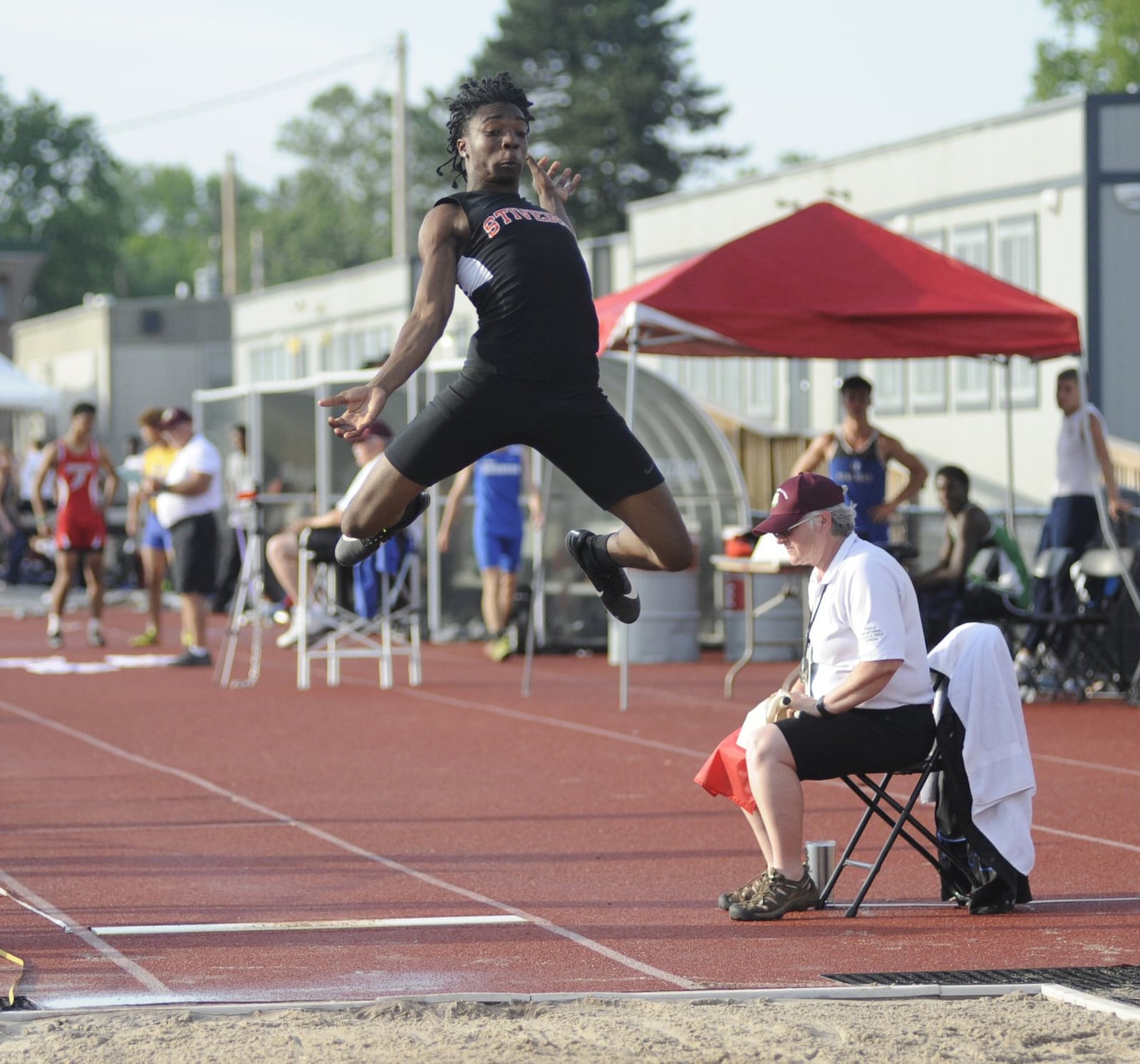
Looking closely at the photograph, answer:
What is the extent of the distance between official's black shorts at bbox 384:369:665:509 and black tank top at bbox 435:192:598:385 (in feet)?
0.19

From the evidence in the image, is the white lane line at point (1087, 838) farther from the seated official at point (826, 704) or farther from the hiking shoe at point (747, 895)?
the hiking shoe at point (747, 895)

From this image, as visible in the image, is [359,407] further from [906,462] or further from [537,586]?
[537,586]

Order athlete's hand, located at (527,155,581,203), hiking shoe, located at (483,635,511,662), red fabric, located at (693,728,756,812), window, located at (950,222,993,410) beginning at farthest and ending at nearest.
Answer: window, located at (950,222,993,410) < hiking shoe, located at (483,635,511,662) < athlete's hand, located at (527,155,581,203) < red fabric, located at (693,728,756,812)

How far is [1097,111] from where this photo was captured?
2128cm

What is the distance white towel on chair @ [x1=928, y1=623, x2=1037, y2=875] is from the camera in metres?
6.61

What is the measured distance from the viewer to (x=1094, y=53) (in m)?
64.6

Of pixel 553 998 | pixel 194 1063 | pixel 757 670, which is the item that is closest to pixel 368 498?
pixel 553 998

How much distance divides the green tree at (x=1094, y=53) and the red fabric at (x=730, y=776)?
196 feet

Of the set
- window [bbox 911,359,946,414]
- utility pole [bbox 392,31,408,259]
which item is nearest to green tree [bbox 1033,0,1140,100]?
utility pole [bbox 392,31,408,259]

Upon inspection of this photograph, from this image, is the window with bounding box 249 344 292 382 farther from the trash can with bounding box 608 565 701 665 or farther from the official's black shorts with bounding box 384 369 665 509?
the official's black shorts with bounding box 384 369 665 509

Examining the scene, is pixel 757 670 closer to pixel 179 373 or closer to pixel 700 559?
pixel 700 559

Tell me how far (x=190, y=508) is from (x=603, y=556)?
29.5 feet

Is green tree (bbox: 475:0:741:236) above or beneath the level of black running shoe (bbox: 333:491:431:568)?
above

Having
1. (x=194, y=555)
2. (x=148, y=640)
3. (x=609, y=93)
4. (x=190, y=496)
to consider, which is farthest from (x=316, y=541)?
(x=609, y=93)
